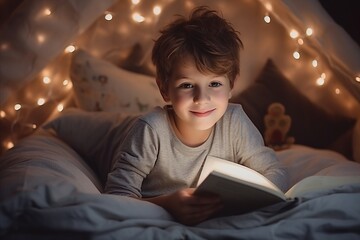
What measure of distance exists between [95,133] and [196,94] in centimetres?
53

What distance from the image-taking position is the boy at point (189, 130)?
134 cm

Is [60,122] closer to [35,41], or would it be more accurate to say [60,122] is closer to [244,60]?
[35,41]

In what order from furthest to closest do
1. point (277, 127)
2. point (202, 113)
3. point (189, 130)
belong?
point (277, 127)
point (189, 130)
point (202, 113)

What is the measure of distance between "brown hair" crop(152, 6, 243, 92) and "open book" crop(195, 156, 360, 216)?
9.8 inches

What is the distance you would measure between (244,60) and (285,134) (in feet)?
1.18

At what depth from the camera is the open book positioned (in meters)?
1.10

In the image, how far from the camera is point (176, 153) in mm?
1494

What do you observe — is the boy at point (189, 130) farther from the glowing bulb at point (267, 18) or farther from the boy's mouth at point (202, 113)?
the glowing bulb at point (267, 18)

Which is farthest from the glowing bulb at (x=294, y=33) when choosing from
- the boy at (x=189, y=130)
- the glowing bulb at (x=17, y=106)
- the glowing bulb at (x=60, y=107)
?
the glowing bulb at (x=17, y=106)

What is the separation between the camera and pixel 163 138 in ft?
4.85

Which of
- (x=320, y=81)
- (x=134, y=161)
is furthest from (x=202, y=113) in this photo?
(x=320, y=81)

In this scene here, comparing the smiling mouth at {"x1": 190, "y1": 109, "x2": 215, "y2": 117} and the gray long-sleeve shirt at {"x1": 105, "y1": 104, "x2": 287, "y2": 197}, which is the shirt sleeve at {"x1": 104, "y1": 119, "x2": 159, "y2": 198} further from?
the smiling mouth at {"x1": 190, "y1": 109, "x2": 215, "y2": 117}

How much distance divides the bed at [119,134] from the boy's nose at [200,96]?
31cm

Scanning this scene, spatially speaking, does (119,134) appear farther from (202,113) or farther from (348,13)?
(348,13)
